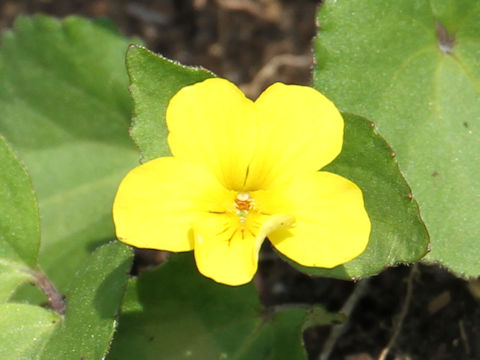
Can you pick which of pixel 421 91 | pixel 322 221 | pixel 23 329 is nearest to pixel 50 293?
pixel 23 329

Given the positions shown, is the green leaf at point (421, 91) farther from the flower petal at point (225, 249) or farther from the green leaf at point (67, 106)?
the green leaf at point (67, 106)

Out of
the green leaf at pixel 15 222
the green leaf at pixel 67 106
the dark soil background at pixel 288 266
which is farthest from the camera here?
the green leaf at pixel 67 106

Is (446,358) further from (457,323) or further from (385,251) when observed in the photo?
(385,251)

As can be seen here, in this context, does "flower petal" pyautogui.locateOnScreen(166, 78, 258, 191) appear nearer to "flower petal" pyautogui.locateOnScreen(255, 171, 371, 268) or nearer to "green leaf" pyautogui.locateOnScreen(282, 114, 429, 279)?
"flower petal" pyautogui.locateOnScreen(255, 171, 371, 268)

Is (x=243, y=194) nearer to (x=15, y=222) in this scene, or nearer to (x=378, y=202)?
(x=378, y=202)

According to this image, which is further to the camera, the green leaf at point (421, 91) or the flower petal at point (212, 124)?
the green leaf at point (421, 91)

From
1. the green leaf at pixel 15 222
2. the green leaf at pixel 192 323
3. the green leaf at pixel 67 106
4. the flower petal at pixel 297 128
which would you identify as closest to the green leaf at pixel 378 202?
the flower petal at pixel 297 128

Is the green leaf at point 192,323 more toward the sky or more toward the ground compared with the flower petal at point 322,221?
more toward the ground
